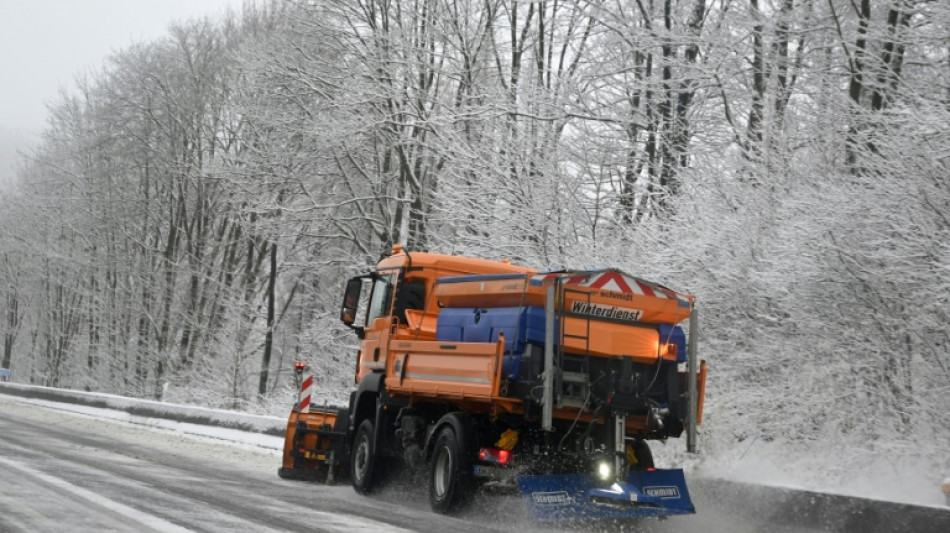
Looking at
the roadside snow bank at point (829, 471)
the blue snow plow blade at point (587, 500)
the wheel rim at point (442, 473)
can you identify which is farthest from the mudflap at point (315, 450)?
the blue snow plow blade at point (587, 500)

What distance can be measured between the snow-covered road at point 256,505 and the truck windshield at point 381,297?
6.84 ft

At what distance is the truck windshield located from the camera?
1275 centimetres

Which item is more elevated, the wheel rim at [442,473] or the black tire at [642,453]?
the black tire at [642,453]

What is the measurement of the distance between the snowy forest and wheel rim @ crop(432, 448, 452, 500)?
4625 mm

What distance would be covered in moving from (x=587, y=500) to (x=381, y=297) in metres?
4.44

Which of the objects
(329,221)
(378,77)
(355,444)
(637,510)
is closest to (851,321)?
(637,510)

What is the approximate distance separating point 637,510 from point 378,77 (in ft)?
58.1

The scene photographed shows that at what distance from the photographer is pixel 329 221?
96.1 feet

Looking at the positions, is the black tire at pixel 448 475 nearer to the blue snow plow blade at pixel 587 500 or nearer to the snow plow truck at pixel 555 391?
the snow plow truck at pixel 555 391

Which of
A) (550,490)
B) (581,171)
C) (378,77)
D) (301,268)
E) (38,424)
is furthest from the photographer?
(301,268)

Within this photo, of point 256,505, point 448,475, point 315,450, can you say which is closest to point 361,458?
point 315,450

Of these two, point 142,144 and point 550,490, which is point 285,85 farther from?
point 550,490

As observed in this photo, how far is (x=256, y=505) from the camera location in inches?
396

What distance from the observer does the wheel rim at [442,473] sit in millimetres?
10570
